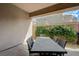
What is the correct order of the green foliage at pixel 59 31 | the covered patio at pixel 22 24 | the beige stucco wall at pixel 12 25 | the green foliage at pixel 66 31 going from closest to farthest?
the covered patio at pixel 22 24, the beige stucco wall at pixel 12 25, the green foliage at pixel 59 31, the green foliage at pixel 66 31

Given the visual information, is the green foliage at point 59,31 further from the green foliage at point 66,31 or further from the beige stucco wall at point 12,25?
the beige stucco wall at point 12,25

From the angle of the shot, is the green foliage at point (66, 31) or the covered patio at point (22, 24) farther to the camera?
the green foliage at point (66, 31)

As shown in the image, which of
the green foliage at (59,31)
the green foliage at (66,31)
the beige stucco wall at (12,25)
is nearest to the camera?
the beige stucco wall at (12,25)

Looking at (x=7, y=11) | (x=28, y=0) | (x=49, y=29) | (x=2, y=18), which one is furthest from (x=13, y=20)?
(x=28, y=0)

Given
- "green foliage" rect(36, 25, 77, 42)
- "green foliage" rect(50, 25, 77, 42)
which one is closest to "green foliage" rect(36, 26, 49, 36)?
"green foliage" rect(36, 25, 77, 42)

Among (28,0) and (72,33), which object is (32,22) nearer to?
(72,33)

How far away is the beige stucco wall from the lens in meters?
6.19

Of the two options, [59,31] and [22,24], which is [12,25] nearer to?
[22,24]

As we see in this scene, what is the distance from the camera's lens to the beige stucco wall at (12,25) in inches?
244

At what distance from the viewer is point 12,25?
7020mm

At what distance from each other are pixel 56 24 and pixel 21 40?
7.25 ft

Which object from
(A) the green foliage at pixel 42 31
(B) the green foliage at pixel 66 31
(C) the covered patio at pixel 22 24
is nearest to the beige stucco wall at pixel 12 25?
(C) the covered patio at pixel 22 24

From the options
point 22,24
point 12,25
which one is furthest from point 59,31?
point 22,24

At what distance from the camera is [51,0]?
131 centimetres
